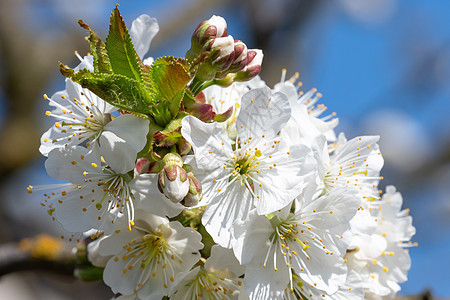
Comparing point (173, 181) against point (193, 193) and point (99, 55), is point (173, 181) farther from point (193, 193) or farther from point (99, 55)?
point (99, 55)

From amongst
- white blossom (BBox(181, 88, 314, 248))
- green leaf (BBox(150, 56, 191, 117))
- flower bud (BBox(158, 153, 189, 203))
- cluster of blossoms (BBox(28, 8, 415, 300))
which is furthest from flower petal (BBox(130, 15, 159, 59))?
flower bud (BBox(158, 153, 189, 203))

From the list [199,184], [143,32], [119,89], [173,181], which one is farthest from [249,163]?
[143,32]

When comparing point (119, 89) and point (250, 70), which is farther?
point (250, 70)

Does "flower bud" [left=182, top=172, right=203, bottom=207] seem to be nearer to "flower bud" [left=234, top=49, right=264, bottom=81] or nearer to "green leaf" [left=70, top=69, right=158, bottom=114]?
"green leaf" [left=70, top=69, right=158, bottom=114]

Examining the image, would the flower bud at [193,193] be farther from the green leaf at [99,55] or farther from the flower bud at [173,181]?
the green leaf at [99,55]

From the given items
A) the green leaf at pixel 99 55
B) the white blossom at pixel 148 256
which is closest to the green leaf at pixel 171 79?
the green leaf at pixel 99 55

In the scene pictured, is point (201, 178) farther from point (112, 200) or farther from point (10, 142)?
point (10, 142)
